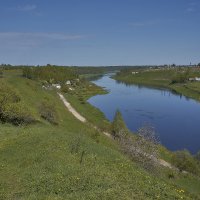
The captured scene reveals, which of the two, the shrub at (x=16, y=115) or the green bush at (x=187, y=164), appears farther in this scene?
the green bush at (x=187, y=164)

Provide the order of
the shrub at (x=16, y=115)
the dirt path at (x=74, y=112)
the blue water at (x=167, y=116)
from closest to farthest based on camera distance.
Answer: the shrub at (x=16, y=115), the blue water at (x=167, y=116), the dirt path at (x=74, y=112)

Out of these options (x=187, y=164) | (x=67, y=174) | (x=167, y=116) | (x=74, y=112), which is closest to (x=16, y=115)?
(x=187, y=164)

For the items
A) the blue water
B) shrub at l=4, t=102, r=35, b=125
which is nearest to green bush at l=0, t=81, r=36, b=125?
shrub at l=4, t=102, r=35, b=125

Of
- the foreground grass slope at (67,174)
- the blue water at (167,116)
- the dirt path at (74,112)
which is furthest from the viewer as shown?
the dirt path at (74,112)

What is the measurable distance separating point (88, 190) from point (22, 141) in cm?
1361

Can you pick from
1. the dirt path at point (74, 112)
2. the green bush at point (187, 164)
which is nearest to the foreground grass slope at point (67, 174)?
the green bush at point (187, 164)

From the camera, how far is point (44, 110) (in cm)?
6706

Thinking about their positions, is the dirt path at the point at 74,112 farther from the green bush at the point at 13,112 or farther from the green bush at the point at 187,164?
the green bush at the point at 13,112

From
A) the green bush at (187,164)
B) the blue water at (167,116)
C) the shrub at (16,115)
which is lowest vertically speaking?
the blue water at (167,116)

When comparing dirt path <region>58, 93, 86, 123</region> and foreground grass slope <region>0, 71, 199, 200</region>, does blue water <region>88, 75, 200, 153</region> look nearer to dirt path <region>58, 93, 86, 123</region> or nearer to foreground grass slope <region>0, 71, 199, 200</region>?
dirt path <region>58, 93, 86, 123</region>

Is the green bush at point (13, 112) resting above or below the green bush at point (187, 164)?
above

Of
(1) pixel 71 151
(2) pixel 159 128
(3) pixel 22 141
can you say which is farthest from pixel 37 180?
(2) pixel 159 128

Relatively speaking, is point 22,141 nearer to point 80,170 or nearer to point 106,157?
point 106,157

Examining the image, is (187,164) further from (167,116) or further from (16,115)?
(167,116)
